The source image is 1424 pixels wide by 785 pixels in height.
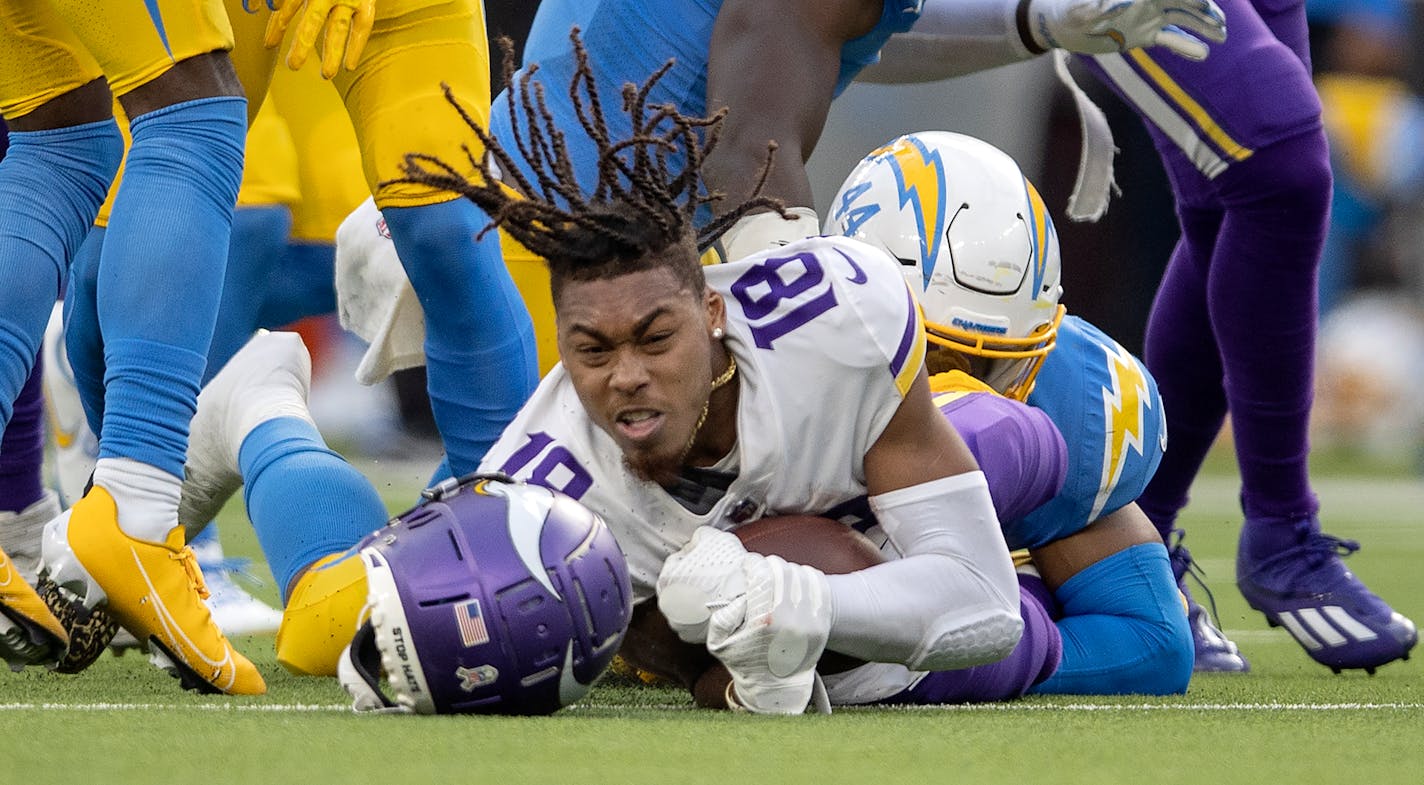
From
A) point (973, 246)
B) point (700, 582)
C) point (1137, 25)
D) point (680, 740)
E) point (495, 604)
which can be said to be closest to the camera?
point (680, 740)

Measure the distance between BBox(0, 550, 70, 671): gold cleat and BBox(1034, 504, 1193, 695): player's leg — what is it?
1.38m

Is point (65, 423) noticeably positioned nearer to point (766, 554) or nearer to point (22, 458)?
point (22, 458)

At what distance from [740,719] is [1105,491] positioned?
90 cm

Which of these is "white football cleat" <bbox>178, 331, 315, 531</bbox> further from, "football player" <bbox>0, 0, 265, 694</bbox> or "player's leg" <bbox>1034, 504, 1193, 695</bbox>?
"player's leg" <bbox>1034, 504, 1193, 695</bbox>

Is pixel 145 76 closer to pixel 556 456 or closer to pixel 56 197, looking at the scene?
pixel 56 197

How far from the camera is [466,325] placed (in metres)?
3.36

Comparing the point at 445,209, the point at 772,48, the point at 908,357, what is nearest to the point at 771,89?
the point at 772,48

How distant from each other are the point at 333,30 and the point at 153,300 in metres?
0.55

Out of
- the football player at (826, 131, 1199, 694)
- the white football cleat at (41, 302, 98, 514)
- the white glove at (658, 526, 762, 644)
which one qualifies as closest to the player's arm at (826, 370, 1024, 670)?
the white glove at (658, 526, 762, 644)

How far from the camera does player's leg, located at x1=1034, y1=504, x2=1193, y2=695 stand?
310 cm

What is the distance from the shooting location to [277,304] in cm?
441

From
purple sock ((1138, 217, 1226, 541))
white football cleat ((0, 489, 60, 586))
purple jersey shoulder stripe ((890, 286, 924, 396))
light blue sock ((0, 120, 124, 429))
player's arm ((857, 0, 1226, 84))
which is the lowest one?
purple sock ((1138, 217, 1226, 541))

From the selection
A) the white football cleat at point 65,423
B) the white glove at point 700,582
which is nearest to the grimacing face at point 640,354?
the white glove at point 700,582

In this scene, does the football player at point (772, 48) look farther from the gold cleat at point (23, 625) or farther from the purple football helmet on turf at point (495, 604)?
the gold cleat at point (23, 625)
